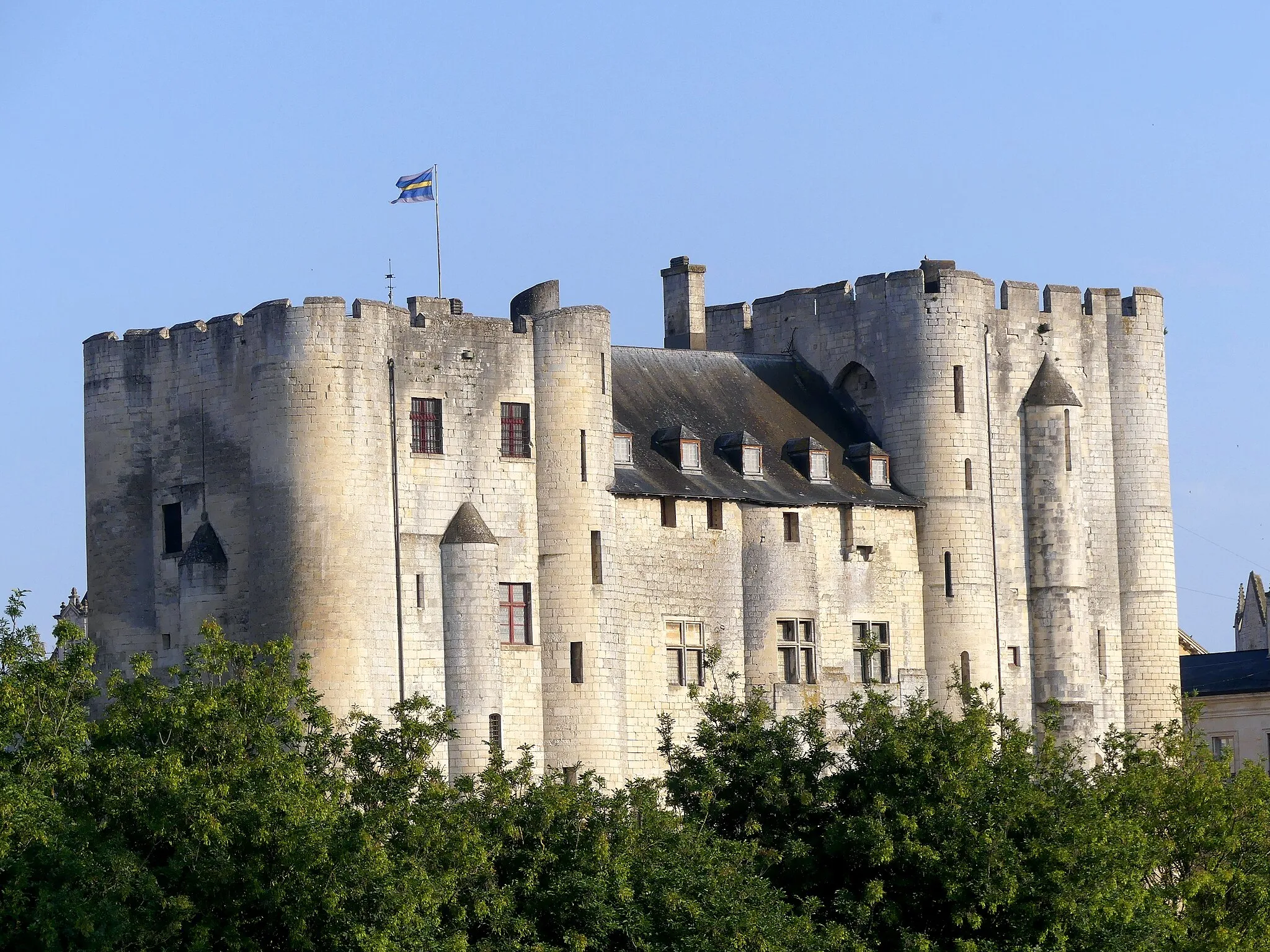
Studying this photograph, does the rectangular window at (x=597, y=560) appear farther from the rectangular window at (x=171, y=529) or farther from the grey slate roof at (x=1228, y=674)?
the grey slate roof at (x=1228, y=674)

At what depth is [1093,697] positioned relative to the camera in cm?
9844

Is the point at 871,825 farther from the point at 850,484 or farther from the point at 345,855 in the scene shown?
the point at 850,484

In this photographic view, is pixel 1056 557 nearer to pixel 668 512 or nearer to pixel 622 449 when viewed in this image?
pixel 668 512

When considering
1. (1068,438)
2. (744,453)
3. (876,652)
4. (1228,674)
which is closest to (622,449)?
(744,453)

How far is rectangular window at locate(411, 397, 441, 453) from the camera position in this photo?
8625 cm

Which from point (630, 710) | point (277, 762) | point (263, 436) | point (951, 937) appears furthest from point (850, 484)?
point (277, 762)

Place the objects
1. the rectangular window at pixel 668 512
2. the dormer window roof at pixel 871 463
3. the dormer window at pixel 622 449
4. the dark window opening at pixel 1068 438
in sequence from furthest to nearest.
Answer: the dark window opening at pixel 1068 438
the dormer window roof at pixel 871 463
the rectangular window at pixel 668 512
the dormer window at pixel 622 449

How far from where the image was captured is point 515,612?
87.5 metres

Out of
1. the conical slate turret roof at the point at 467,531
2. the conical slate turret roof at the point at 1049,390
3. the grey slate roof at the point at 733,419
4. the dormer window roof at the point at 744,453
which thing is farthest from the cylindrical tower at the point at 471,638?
the conical slate turret roof at the point at 1049,390

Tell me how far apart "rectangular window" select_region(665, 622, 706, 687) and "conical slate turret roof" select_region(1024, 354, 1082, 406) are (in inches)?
556

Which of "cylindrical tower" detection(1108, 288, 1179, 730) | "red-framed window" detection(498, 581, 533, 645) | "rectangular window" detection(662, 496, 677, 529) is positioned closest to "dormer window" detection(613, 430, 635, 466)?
"rectangular window" detection(662, 496, 677, 529)

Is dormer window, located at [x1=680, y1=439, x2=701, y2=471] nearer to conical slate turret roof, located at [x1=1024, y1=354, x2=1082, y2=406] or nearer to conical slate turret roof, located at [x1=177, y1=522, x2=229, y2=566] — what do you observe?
conical slate turret roof, located at [x1=1024, y1=354, x2=1082, y2=406]

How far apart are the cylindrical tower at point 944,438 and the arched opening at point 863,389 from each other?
40 cm

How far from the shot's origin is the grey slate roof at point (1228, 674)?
412 feet
